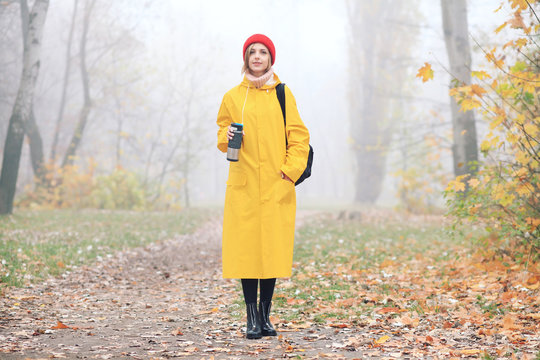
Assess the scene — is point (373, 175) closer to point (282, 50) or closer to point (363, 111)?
point (363, 111)

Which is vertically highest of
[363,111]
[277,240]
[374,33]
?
[374,33]

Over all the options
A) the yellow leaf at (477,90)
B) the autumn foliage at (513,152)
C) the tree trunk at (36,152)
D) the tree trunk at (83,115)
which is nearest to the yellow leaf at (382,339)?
the autumn foliage at (513,152)

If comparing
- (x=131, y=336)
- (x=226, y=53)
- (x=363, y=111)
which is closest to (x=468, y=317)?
(x=131, y=336)

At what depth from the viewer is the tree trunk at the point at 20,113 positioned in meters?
13.2

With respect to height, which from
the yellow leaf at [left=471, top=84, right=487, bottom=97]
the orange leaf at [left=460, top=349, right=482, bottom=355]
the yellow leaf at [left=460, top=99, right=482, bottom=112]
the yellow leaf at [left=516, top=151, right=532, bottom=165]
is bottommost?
the orange leaf at [left=460, top=349, right=482, bottom=355]

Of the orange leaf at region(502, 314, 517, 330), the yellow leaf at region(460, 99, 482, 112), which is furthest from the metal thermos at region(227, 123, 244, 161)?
the yellow leaf at region(460, 99, 482, 112)

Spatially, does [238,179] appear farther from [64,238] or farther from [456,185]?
[64,238]

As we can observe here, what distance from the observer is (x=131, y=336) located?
4301 mm

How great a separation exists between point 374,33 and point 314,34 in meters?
17.4

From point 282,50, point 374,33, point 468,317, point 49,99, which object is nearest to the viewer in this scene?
point 468,317

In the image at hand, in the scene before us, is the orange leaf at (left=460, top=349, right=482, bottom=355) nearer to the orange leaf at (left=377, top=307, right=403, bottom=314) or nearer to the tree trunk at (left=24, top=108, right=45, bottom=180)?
the orange leaf at (left=377, top=307, right=403, bottom=314)

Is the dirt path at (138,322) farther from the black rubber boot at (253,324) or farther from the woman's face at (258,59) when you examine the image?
the woman's face at (258,59)

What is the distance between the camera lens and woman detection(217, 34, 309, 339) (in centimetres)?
413

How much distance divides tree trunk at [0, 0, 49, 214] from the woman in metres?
10.9
